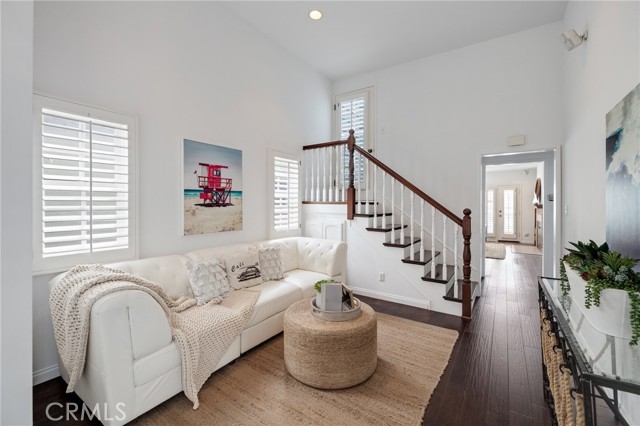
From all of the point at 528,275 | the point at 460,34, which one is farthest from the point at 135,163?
the point at 528,275

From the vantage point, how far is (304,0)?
3.42m

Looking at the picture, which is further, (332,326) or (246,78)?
(246,78)

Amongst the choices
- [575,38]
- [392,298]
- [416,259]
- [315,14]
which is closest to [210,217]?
[392,298]

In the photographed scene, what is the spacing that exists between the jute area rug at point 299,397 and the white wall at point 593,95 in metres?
1.24

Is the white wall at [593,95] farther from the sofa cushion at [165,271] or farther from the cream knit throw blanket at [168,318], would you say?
the sofa cushion at [165,271]

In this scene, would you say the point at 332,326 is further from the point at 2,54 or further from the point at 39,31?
the point at 39,31

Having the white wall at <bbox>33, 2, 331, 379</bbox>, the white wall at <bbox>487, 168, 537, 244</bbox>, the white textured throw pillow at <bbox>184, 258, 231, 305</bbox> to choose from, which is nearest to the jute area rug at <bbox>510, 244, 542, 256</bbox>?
the white wall at <bbox>487, 168, 537, 244</bbox>

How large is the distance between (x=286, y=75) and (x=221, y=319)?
3818mm

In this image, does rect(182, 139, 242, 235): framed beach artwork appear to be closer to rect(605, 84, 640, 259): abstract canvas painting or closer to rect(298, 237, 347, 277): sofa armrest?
rect(298, 237, 347, 277): sofa armrest

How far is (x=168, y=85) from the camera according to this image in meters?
2.90

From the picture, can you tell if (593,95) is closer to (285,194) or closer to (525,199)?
(285,194)

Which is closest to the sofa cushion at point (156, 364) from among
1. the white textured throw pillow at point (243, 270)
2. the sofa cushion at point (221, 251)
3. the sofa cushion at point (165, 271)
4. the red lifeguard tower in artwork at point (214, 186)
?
the sofa cushion at point (165, 271)

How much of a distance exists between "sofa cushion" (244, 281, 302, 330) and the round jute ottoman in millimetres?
485

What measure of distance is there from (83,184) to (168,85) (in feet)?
4.27
